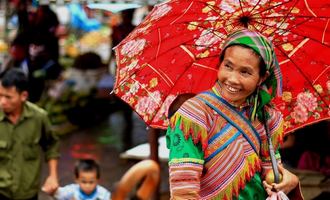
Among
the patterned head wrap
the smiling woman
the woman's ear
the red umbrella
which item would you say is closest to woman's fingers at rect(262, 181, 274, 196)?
the smiling woman

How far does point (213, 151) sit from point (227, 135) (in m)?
0.09

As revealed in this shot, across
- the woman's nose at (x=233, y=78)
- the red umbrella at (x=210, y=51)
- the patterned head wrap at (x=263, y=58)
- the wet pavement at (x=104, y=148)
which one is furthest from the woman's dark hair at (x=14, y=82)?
the woman's nose at (x=233, y=78)

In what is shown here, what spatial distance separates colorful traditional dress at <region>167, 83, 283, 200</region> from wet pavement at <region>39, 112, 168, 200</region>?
15.9 ft

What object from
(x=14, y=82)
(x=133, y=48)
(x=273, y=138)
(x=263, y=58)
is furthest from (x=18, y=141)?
(x=263, y=58)

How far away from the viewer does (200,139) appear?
10.4 feet

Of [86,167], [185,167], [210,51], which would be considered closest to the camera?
[185,167]

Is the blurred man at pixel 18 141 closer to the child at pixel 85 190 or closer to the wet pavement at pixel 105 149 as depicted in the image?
the child at pixel 85 190

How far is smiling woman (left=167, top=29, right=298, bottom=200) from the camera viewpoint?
3.16m

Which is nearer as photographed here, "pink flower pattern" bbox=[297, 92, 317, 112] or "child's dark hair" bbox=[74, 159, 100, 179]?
"pink flower pattern" bbox=[297, 92, 317, 112]

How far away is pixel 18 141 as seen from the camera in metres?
5.96

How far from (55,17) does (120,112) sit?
1.84m

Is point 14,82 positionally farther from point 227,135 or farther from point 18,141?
point 227,135

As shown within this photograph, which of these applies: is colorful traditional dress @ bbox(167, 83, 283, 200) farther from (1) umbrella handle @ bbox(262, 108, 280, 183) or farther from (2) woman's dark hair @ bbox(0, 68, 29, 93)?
(2) woman's dark hair @ bbox(0, 68, 29, 93)

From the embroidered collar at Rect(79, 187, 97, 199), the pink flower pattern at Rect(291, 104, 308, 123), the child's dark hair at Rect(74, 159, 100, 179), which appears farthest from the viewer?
the child's dark hair at Rect(74, 159, 100, 179)
